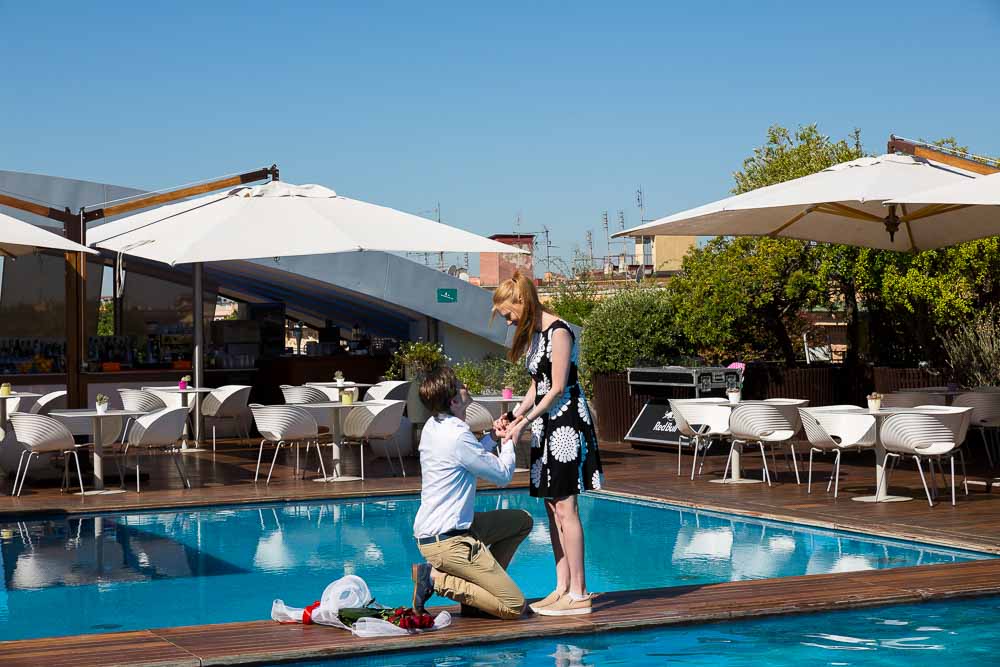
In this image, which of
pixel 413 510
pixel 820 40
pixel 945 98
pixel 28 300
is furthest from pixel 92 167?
pixel 413 510

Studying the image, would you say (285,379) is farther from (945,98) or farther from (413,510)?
(945,98)

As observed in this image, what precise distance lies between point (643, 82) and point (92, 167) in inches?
572

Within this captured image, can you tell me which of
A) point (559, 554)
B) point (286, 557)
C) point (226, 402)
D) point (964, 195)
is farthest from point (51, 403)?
point (964, 195)

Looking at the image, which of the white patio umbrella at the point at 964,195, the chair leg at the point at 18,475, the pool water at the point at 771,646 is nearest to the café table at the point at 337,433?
the chair leg at the point at 18,475

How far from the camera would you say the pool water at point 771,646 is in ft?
17.5

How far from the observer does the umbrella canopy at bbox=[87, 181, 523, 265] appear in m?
11.4

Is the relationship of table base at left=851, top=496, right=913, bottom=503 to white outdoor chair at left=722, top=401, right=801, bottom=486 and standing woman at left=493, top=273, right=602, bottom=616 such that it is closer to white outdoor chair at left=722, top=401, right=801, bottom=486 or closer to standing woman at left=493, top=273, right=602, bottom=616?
white outdoor chair at left=722, top=401, right=801, bottom=486

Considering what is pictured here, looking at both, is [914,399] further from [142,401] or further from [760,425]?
[142,401]

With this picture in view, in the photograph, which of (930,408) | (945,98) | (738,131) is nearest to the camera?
(930,408)

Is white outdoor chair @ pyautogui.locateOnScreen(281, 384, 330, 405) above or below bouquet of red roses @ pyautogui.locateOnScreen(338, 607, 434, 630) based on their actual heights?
above

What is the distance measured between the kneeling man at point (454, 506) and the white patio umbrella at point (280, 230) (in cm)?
549

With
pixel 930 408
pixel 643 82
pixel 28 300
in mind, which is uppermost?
pixel 643 82

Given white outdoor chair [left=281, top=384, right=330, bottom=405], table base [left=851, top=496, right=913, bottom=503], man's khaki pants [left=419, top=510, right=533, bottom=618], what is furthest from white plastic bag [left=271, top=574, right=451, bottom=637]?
white outdoor chair [left=281, top=384, right=330, bottom=405]

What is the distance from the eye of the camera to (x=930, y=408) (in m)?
9.72
